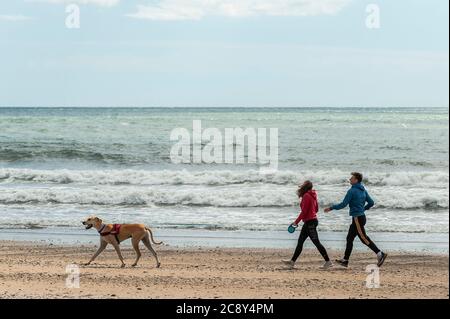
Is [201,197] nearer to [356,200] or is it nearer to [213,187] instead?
[213,187]

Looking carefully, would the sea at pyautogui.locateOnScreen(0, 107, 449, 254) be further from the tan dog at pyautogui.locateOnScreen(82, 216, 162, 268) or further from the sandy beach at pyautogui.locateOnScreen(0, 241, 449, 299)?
the tan dog at pyautogui.locateOnScreen(82, 216, 162, 268)

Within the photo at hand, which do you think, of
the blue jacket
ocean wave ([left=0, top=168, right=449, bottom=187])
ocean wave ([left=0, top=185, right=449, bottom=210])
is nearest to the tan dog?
the blue jacket

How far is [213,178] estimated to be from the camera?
24.6 meters

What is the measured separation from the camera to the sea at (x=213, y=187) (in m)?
15.2

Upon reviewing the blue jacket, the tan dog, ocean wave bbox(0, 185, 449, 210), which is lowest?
ocean wave bbox(0, 185, 449, 210)

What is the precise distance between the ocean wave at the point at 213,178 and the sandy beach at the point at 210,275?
36.4 ft

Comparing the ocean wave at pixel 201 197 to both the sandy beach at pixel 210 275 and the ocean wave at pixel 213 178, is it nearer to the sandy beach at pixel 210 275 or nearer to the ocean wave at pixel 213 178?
the ocean wave at pixel 213 178

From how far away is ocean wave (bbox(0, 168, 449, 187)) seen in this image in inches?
950

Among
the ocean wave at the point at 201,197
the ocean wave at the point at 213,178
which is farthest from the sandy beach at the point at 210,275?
the ocean wave at the point at 213,178

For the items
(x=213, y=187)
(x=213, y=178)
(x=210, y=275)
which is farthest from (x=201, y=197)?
(x=210, y=275)

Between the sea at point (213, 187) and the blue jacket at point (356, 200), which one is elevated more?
the blue jacket at point (356, 200)

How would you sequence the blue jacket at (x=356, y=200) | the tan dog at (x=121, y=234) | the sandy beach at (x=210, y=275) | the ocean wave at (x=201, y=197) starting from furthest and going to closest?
the ocean wave at (x=201, y=197)
the tan dog at (x=121, y=234)
the blue jacket at (x=356, y=200)
the sandy beach at (x=210, y=275)

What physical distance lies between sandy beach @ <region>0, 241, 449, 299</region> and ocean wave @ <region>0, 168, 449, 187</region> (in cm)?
1111
